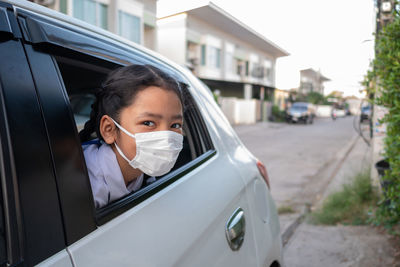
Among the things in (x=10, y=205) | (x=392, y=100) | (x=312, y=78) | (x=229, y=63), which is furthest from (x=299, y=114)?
(x=10, y=205)

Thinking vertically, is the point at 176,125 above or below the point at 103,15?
below

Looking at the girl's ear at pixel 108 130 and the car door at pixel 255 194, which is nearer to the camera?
the girl's ear at pixel 108 130

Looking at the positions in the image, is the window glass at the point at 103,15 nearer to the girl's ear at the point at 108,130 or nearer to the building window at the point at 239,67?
the girl's ear at the point at 108,130

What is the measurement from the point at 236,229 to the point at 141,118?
642 millimetres

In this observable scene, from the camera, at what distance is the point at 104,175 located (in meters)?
1.30

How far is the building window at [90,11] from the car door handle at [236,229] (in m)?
13.1

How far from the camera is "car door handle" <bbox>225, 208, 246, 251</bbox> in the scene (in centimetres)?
151

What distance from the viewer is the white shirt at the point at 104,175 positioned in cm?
125

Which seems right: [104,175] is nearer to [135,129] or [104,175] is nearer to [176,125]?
[135,129]

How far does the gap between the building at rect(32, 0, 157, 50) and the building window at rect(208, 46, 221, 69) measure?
9582 mm

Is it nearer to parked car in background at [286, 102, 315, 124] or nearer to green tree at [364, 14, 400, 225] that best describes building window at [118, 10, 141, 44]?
green tree at [364, 14, 400, 225]

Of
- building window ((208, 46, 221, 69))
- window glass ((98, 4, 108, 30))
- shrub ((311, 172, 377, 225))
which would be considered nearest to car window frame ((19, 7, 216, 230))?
shrub ((311, 172, 377, 225))

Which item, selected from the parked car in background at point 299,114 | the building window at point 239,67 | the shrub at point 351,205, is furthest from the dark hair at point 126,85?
the building window at point 239,67

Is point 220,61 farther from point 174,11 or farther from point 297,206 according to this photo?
point 174,11
